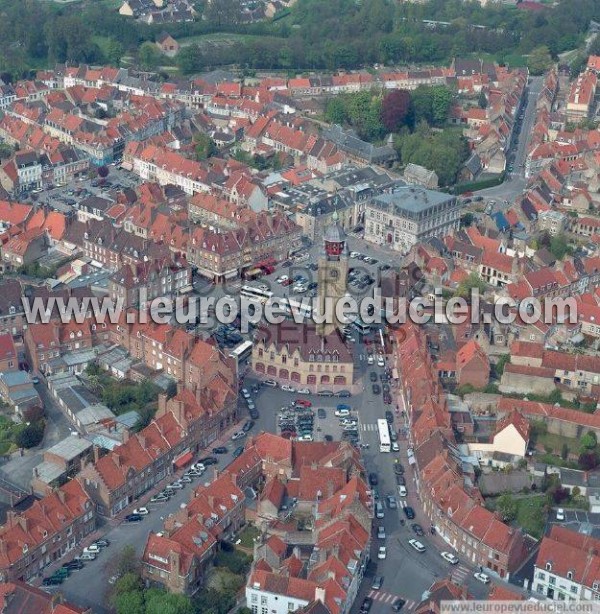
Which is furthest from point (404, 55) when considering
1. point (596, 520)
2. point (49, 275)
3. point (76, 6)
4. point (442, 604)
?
point (442, 604)

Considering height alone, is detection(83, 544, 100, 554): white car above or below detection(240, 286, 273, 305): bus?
below

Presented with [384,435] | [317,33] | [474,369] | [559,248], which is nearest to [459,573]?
[384,435]

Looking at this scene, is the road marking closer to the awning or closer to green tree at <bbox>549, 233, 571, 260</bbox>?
the awning

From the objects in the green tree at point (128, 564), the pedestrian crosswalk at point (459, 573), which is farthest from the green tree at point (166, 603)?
the pedestrian crosswalk at point (459, 573)

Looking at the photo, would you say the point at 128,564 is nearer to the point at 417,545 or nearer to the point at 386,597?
the point at 386,597

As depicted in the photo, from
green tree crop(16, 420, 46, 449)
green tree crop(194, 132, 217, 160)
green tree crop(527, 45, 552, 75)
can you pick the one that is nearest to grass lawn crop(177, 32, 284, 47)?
green tree crop(527, 45, 552, 75)

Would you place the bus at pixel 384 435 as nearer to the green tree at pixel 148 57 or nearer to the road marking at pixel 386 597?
the road marking at pixel 386 597

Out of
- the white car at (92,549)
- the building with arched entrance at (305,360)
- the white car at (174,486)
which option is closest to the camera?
the white car at (92,549)
